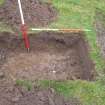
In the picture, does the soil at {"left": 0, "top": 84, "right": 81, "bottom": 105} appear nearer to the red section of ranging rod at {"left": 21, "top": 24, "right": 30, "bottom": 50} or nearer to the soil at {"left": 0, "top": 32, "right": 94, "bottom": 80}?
the soil at {"left": 0, "top": 32, "right": 94, "bottom": 80}

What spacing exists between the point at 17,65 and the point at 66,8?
2150mm

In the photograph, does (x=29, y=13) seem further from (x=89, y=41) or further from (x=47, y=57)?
(x=89, y=41)

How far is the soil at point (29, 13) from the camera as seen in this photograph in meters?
7.09

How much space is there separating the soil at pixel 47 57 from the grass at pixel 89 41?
20 cm

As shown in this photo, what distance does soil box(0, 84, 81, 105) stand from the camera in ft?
17.0

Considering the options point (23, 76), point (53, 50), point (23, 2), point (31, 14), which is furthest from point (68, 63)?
point (23, 2)

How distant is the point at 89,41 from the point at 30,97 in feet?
6.57

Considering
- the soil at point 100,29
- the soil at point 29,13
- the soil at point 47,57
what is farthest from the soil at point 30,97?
the soil at point 29,13

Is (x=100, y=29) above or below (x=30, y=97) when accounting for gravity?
above

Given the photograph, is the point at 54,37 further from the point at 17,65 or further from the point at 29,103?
the point at 29,103

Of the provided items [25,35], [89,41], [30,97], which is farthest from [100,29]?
[30,97]

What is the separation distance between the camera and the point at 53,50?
683 cm

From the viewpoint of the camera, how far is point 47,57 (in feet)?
21.9

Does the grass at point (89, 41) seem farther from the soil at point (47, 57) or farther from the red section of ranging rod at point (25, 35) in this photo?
the red section of ranging rod at point (25, 35)
